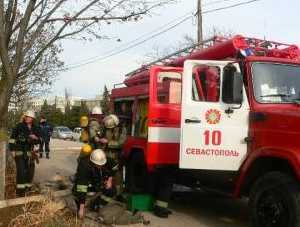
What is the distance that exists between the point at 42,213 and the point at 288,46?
452cm

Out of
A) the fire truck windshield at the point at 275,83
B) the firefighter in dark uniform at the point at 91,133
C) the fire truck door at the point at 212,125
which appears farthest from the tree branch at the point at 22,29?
the fire truck windshield at the point at 275,83

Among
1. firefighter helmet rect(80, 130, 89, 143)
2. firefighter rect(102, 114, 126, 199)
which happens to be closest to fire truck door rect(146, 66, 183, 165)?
firefighter rect(102, 114, 126, 199)

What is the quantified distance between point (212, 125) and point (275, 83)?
3.44ft

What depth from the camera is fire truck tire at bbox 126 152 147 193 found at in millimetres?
9672

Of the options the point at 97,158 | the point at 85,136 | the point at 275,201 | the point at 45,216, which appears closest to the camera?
the point at 275,201

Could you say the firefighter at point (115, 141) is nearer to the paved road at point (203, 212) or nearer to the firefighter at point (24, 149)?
the paved road at point (203, 212)

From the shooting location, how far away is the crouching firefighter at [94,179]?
8.06 metres

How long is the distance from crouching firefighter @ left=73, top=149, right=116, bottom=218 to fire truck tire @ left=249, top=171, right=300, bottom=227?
2407 mm

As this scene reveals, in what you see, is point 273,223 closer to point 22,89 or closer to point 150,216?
point 150,216

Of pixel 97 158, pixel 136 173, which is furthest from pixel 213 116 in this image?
pixel 136 173

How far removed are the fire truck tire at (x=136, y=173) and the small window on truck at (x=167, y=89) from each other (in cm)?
121

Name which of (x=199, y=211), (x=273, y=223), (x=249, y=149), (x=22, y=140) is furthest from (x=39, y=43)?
(x=273, y=223)

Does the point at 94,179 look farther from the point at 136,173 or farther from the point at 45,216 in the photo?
the point at 136,173

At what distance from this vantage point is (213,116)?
7863mm
